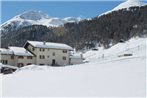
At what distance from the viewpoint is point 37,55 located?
61.5 metres

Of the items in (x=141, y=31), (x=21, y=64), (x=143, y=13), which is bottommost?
(x=21, y=64)

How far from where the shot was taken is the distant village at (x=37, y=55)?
194 ft

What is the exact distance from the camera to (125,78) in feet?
57.8

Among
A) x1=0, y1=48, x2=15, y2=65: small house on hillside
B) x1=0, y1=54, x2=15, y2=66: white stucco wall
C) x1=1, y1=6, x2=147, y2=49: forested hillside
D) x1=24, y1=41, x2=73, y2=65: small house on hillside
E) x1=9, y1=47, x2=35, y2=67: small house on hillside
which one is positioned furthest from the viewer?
x1=1, y1=6, x2=147, y2=49: forested hillside

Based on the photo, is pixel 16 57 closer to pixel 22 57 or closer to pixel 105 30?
pixel 22 57

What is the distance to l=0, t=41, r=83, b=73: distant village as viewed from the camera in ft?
194

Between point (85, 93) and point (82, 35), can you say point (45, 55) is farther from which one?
point (82, 35)

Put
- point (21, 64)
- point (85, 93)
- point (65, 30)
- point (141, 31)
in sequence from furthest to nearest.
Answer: point (65, 30) → point (141, 31) → point (21, 64) → point (85, 93)

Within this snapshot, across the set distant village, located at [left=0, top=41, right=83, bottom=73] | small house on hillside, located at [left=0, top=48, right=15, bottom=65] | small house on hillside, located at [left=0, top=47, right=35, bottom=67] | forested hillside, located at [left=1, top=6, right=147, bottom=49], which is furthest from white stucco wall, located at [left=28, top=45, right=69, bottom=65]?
forested hillside, located at [left=1, top=6, right=147, bottom=49]

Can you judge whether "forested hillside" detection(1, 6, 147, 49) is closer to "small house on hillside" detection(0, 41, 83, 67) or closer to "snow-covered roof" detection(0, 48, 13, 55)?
"small house on hillside" detection(0, 41, 83, 67)

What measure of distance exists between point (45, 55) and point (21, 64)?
17.2ft

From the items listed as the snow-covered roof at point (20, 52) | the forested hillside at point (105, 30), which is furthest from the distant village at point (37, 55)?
the forested hillside at point (105, 30)

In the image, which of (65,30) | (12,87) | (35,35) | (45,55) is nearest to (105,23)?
(65,30)

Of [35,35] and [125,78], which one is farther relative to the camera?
[35,35]
